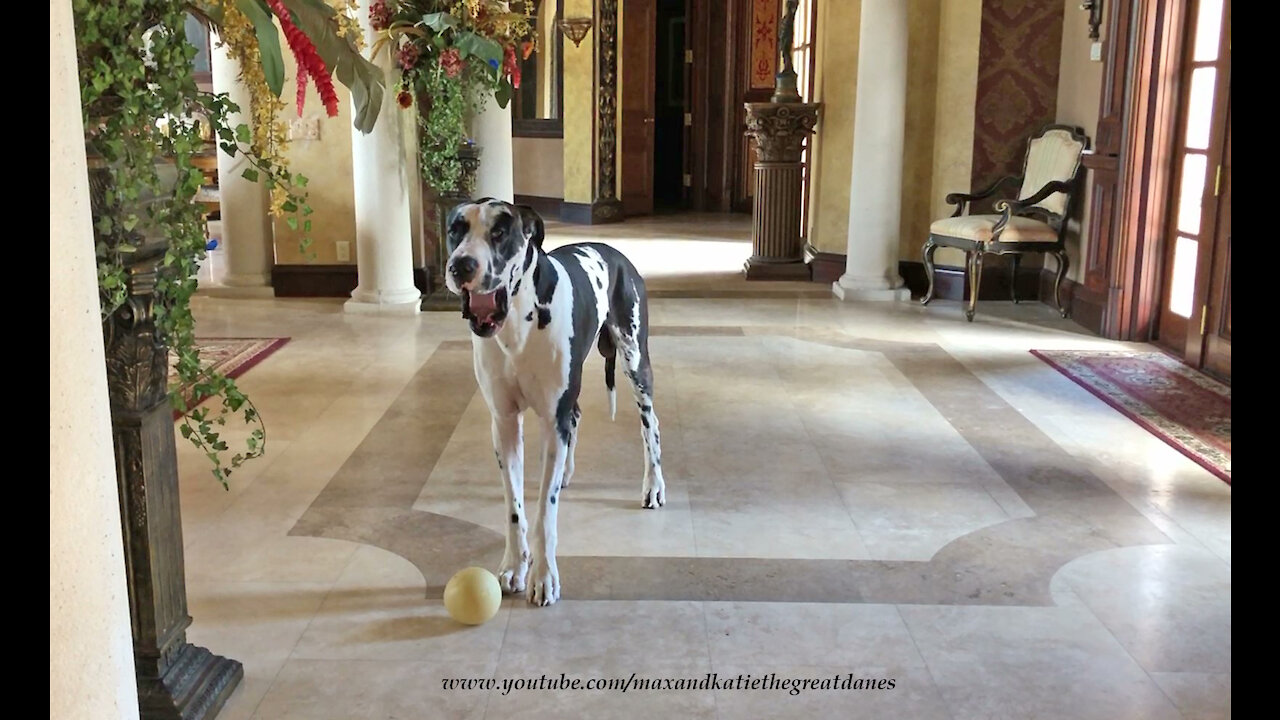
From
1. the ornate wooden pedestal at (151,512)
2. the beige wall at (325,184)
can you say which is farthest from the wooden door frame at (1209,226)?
the beige wall at (325,184)

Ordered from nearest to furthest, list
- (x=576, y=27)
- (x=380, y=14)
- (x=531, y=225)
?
(x=531, y=225) → (x=380, y=14) → (x=576, y=27)

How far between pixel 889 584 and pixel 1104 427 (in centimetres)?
212

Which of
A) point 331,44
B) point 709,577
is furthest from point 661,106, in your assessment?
point 331,44

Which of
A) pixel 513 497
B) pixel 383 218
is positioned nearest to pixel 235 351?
pixel 383 218

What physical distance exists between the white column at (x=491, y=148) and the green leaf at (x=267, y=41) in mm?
5554

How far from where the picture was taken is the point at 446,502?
12.2ft

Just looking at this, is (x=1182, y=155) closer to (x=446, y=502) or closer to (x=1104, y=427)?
(x=1104, y=427)

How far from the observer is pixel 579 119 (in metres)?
12.7

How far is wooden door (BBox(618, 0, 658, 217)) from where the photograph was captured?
13.1 meters

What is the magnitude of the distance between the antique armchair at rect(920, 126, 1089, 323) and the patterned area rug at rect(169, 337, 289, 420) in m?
4.39

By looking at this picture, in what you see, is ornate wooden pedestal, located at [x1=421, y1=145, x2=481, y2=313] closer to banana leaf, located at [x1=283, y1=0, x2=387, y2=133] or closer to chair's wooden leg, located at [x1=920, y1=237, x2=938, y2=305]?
chair's wooden leg, located at [x1=920, y1=237, x2=938, y2=305]

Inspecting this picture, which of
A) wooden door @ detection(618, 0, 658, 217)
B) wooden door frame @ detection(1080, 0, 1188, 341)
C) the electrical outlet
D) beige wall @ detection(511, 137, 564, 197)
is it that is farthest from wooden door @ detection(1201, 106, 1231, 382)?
beige wall @ detection(511, 137, 564, 197)

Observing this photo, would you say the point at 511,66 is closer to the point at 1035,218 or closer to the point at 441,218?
the point at 441,218

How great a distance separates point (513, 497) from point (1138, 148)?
488 cm
